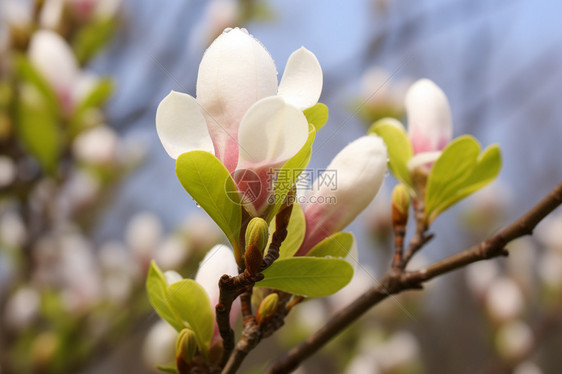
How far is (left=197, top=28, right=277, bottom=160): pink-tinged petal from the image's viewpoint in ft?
1.23

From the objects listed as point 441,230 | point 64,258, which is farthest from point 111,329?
point 441,230

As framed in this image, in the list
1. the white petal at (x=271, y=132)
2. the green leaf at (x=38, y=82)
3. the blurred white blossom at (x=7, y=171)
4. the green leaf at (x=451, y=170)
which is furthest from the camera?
the blurred white blossom at (x=7, y=171)

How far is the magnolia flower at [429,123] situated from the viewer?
63 cm

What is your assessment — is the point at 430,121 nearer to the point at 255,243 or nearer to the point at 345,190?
the point at 345,190

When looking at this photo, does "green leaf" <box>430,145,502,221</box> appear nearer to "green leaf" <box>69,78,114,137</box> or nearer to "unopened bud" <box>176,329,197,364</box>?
"unopened bud" <box>176,329,197,364</box>

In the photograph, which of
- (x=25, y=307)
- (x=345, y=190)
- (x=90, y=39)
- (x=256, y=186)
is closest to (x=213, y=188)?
(x=256, y=186)

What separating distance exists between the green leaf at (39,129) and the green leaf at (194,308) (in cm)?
79

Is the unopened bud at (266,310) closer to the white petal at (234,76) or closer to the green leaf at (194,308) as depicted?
the green leaf at (194,308)

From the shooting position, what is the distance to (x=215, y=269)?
50cm

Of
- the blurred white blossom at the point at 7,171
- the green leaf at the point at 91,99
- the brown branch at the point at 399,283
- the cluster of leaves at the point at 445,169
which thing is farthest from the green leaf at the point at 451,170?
the blurred white blossom at the point at 7,171

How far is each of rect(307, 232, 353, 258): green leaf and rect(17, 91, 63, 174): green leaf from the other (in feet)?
2.77

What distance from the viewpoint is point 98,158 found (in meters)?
1.49

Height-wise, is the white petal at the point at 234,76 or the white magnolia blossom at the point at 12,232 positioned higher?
the white petal at the point at 234,76

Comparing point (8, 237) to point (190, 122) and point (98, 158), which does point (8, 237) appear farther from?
point (190, 122)
